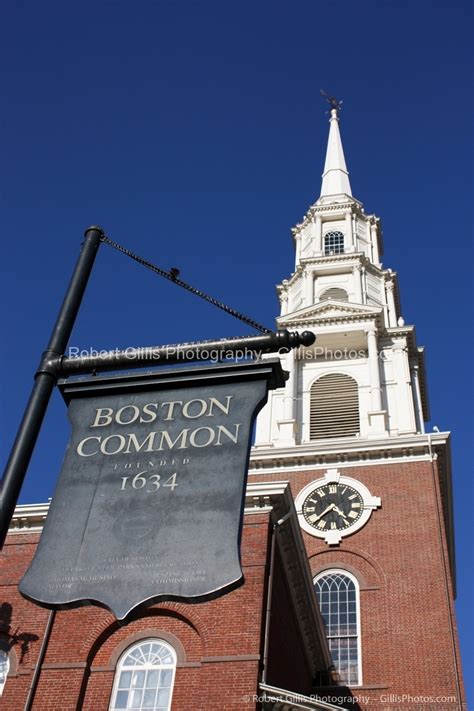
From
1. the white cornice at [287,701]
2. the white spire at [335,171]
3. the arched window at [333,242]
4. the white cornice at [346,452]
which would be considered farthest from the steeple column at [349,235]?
the white cornice at [287,701]

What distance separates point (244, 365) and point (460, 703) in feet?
58.6

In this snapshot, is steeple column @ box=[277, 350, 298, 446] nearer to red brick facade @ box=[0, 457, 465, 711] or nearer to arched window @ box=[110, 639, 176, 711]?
red brick facade @ box=[0, 457, 465, 711]

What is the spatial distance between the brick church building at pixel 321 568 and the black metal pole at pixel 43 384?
117 centimetres

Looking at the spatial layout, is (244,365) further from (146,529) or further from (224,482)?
(146,529)

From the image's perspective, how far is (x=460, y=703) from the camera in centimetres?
2084

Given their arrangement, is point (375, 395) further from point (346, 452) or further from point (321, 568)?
point (321, 568)

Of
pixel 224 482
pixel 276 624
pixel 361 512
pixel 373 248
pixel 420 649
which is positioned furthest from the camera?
pixel 373 248

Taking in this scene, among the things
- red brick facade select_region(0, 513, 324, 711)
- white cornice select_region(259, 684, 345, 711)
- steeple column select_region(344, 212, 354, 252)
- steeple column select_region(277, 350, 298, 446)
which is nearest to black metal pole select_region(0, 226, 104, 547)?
red brick facade select_region(0, 513, 324, 711)

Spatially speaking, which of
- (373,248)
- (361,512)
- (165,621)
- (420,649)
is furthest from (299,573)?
(373,248)

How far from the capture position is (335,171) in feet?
157

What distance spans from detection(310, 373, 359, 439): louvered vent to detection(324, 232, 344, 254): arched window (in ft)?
32.2

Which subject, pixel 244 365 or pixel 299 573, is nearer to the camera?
pixel 244 365

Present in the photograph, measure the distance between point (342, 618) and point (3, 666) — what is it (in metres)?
11.1

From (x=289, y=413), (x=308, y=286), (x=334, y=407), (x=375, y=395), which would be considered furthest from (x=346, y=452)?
(x=308, y=286)
